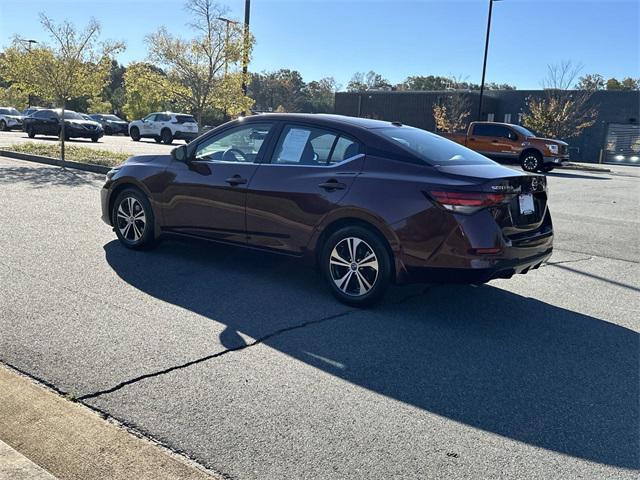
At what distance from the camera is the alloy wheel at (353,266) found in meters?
4.99

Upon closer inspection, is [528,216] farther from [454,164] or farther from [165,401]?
[165,401]

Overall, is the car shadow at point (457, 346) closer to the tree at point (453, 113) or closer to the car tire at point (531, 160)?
the car tire at point (531, 160)

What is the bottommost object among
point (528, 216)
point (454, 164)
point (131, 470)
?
point (131, 470)

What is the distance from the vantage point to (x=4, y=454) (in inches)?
107

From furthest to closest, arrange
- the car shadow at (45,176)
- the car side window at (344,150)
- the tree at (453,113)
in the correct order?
1. the tree at (453,113)
2. the car shadow at (45,176)
3. the car side window at (344,150)

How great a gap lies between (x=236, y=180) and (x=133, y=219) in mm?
1547

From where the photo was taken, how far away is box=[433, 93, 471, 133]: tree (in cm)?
3928

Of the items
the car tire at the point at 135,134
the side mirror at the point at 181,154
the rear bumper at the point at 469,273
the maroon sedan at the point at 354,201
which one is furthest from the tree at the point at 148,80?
the car tire at the point at 135,134

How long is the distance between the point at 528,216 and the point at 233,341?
2616 mm

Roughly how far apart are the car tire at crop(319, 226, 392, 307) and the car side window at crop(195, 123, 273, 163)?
128 cm

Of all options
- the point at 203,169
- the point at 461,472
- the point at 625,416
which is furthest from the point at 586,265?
the point at 461,472

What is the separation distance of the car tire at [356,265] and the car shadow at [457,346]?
0.47ft

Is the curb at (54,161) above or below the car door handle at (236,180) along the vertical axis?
below

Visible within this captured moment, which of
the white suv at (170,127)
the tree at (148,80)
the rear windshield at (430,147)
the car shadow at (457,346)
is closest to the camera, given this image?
the car shadow at (457,346)
